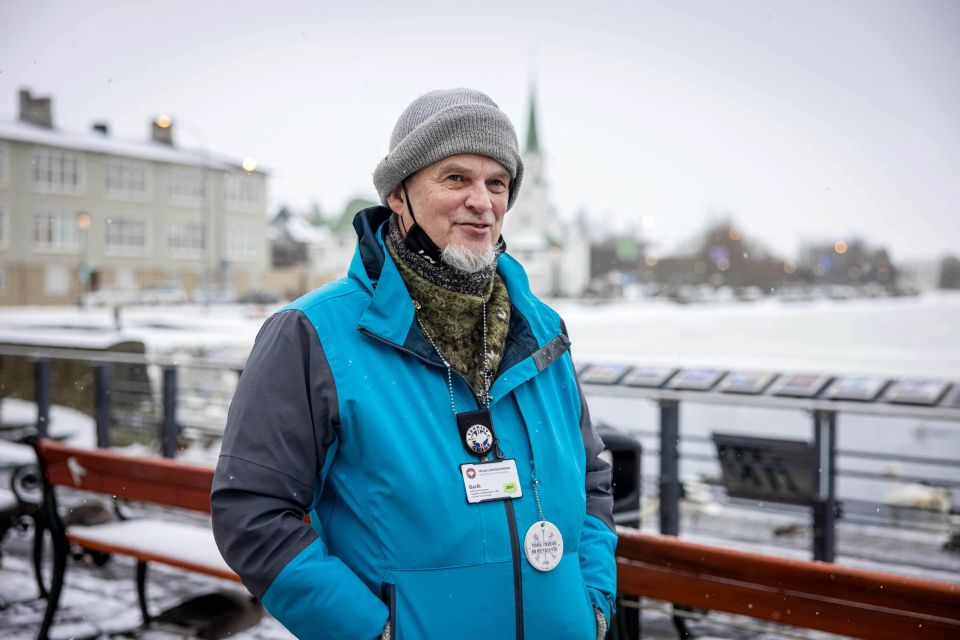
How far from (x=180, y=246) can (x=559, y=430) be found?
10.6 m

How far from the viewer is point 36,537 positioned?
3.81 m

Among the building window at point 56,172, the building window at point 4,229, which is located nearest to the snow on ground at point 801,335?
the building window at point 56,172

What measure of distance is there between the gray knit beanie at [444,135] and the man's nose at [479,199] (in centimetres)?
6

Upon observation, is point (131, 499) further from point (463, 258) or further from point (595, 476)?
point (463, 258)

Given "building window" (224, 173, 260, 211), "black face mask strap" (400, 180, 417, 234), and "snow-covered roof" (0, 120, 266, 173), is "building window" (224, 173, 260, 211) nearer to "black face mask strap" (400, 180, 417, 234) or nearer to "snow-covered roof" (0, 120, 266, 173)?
"snow-covered roof" (0, 120, 266, 173)

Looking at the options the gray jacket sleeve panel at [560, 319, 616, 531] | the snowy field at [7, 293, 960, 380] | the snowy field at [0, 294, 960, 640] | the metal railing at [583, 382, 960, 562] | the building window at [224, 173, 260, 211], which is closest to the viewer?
the gray jacket sleeve panel at [560, 319, 616, 531]

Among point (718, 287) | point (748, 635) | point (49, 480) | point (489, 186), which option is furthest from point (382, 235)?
point (718, 287)

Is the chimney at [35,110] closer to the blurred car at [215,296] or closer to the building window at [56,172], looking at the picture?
the building window at [56,172]

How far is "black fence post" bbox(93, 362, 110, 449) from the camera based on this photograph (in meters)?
6.43

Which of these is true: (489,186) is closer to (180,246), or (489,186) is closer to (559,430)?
(559,430)

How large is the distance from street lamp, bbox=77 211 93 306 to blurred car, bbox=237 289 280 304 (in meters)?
2.04

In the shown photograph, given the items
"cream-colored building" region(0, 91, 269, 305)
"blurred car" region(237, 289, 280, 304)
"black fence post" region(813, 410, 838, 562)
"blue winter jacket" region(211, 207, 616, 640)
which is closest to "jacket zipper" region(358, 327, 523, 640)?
"blue winter jacket" region(211, 207, 616, 640)

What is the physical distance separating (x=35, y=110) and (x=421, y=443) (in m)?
9.83

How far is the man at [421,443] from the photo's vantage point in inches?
49.4
